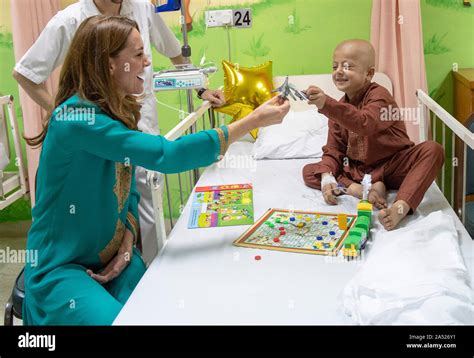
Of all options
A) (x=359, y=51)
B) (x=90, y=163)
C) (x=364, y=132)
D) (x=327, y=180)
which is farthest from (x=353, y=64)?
(x=90, y=163)

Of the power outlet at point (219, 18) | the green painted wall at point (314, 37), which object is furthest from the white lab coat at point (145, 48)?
the green painted wall at point (314, 37)

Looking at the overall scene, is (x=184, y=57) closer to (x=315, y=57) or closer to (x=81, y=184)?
(x=315, y=57)

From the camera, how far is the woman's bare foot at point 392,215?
5.76 ft

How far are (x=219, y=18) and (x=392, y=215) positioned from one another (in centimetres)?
165

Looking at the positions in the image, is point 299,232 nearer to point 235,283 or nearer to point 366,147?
point 235,283

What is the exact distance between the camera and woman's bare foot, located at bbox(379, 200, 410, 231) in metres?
1.76

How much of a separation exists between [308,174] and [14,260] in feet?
6.11

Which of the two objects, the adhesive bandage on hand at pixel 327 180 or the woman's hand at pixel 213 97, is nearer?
the adhesive bandage on hand at pixel 327 180

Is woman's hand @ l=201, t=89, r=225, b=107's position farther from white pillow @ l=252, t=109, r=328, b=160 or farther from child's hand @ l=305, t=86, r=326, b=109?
child's hand @ l=305, t=86, r=326, b=109

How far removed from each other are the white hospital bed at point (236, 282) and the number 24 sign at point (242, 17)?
4.38 feet

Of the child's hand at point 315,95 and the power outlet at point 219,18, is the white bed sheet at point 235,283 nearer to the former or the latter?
the child's hand at point 315,95

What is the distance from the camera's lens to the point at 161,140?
1450 millimetres

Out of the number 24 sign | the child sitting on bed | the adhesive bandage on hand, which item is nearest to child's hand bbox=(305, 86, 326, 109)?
the child sitting on bed
